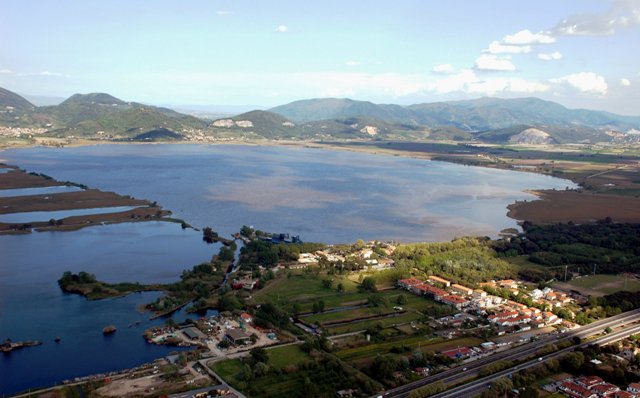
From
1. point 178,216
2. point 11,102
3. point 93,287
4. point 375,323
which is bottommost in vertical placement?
point 375,323

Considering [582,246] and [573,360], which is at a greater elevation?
[582,246]

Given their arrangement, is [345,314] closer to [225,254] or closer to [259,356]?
[259,356]

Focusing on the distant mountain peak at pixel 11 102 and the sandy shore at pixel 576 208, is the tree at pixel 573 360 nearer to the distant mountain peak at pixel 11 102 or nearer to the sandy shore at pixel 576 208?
the sandy shore at pixel 576 208

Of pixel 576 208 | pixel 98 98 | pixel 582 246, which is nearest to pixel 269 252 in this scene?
pixel 582 246

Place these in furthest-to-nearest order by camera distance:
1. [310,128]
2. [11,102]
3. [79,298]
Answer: [310,128] → [11,102] → [79,298]

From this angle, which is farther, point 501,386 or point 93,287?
point 93,287

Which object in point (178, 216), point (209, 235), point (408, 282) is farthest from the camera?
point (178, 216)

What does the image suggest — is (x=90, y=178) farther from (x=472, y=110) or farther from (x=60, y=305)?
(x=472, y=110)

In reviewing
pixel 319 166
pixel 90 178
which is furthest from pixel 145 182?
pixel 319 166

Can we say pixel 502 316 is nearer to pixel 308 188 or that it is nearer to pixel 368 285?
pixel 368 285
